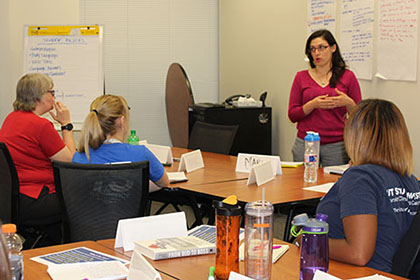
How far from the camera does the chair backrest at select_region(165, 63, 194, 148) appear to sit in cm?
638

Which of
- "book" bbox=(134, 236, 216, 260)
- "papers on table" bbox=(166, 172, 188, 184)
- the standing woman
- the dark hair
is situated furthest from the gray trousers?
"book" bbox=(134, 236, 216, 260)

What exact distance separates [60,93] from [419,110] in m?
3.05

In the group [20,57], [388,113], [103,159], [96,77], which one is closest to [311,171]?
[103,159]

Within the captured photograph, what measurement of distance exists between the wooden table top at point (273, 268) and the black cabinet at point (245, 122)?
13.0 feet

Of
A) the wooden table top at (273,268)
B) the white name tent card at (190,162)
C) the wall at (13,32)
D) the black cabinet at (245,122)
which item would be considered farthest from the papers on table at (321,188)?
the wall at (13,32)

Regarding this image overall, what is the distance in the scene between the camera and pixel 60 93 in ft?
18.2

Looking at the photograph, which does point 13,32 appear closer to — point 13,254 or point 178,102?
point 178,102

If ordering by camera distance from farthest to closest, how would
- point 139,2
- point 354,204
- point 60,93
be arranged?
point 139,2
point 60,93
point 354,204

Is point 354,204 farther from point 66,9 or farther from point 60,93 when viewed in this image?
point 66,9

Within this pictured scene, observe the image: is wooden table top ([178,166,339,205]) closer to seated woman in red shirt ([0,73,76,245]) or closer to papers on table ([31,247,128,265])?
seated woman in red shirt ([0,73,76,245])

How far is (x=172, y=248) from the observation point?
2.11 m

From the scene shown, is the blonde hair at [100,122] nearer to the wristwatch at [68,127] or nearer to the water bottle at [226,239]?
the wristwatch at [68,127]

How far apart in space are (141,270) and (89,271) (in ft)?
0.92

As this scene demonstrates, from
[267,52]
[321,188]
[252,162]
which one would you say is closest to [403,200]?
[321,188]
